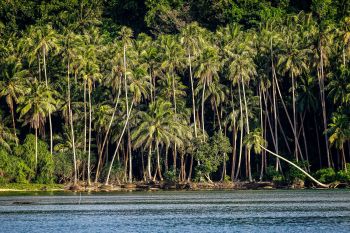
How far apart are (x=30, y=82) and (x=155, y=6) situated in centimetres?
3754

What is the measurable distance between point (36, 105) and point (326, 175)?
37.1 metres

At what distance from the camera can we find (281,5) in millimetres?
166625

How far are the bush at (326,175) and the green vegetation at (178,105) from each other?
177 mm

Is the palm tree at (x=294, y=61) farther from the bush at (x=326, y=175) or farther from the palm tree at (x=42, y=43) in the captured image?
the palm tree at (x=42, y=43)

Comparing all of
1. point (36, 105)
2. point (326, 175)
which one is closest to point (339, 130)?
point (326, 175)

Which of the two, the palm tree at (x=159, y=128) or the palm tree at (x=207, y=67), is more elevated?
the palm tree at (x=207, y=67)

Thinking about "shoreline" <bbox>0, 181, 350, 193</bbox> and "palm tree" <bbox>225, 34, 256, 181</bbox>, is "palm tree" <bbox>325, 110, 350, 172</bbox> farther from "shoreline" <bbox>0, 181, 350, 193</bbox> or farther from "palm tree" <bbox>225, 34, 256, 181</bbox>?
"palm tree" <bbox>225, 34, 256, 181</bbox>

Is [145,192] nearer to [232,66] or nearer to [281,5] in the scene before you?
[232,66]

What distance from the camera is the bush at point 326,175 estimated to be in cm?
11419

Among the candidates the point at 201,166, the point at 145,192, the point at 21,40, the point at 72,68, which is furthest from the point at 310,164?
the point at 21,40

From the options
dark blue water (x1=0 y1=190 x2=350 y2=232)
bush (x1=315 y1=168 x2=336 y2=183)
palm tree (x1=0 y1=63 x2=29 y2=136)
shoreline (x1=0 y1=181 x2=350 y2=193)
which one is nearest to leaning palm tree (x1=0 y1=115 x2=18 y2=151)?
palm tree (x1=0 y1=63 x2=29 y2=136)

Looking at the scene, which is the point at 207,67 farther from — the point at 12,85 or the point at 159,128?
the point at 12,85

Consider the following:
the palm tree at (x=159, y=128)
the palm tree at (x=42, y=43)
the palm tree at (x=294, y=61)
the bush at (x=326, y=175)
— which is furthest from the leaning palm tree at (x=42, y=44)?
the bush at (x=326, y=175)

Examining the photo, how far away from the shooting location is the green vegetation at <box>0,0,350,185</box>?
12138cm
